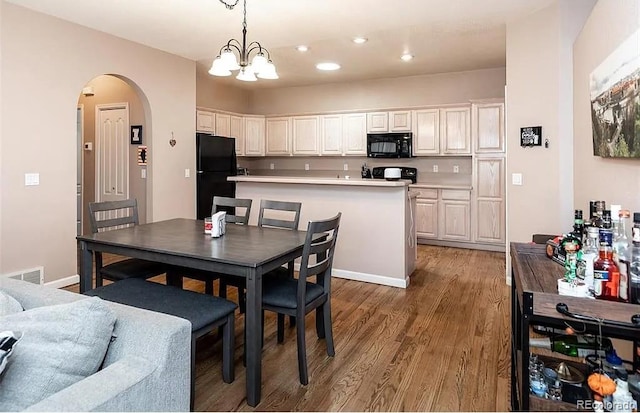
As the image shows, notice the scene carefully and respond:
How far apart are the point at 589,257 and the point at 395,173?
485cm

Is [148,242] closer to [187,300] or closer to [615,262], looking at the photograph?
[187,300]

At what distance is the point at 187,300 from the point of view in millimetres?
2152

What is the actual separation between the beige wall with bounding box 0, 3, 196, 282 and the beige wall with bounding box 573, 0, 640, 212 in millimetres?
4438

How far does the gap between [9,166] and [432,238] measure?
5241 millimetres

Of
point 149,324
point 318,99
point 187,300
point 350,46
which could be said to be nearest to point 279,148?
point 318,99

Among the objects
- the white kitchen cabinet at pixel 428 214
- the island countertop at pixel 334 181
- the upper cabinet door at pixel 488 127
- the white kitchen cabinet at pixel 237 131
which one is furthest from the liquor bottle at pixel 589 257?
the white kitchen cabinet at pixel 237 131

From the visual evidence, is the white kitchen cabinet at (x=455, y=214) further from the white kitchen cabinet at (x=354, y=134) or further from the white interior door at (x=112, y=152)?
the white interior door at (x=112, y=152)

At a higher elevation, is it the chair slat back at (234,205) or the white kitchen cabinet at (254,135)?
the white kitchen cabinet at (254,135)

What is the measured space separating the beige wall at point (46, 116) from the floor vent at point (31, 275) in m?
0.06

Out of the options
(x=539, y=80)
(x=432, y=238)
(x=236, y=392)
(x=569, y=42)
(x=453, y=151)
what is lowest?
(x=236, y=392)

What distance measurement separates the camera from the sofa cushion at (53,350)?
3.51ft

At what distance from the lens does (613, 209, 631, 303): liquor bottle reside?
4.19 ft

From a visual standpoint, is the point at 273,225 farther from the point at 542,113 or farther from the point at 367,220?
the point at 542,113

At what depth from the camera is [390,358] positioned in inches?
100.0
